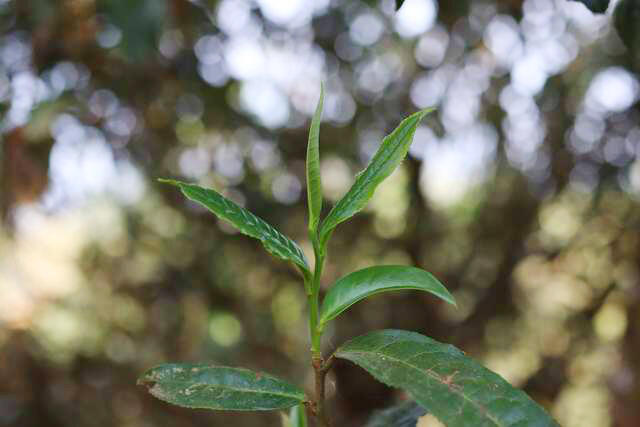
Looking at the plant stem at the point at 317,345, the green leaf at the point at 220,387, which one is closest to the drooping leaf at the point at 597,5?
the plant stem at the point at 317,345

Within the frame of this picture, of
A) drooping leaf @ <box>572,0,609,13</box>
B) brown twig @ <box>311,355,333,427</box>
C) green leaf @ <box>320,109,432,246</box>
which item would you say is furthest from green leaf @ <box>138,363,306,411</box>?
drooping leaf @ <box>572,0,609,13</box>

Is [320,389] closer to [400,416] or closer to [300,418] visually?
[300,418]

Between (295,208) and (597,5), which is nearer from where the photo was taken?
(597,5)

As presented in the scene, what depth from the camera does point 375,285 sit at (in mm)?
576

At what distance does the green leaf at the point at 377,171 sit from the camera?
1.92 ft

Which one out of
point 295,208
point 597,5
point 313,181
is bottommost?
point 295,208

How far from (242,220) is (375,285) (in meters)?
0.12

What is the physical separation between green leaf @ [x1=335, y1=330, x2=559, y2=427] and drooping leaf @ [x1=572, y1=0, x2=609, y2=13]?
1.26 feet

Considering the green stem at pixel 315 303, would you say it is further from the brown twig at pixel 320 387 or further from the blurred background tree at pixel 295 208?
the blurred background tree at pixel 295 208

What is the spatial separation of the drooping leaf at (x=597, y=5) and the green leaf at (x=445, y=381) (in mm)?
383

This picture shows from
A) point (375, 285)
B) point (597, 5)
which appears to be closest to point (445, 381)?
point (375, 285)

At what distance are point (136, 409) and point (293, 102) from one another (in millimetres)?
1846

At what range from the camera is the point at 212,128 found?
248 centimetres

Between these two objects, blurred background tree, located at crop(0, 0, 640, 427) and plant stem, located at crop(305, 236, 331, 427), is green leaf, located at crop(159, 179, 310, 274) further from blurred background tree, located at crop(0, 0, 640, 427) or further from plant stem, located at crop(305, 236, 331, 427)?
blurred background tree, located at crop(0, 0, 640, 427)
